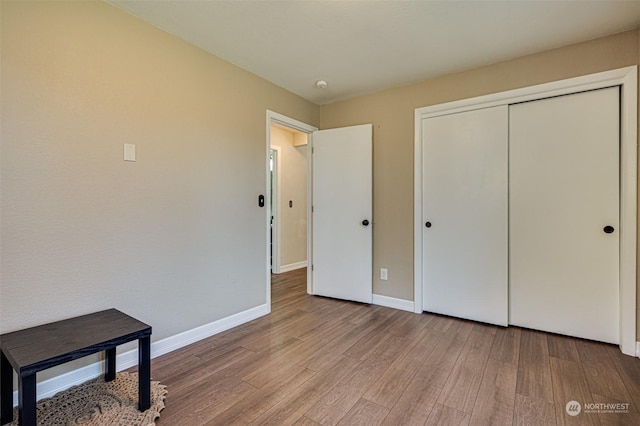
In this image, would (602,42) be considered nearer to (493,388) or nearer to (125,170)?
(493,388)

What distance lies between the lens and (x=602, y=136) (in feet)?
7.69

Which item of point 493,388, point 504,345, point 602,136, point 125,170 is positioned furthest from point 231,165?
point 602,136

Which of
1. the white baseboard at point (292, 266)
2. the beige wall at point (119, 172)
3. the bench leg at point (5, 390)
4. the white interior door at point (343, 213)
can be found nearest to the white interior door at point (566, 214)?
the white interior door at point (343, 213)

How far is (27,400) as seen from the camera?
125cm

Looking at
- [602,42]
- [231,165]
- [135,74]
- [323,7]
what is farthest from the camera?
[231,165]

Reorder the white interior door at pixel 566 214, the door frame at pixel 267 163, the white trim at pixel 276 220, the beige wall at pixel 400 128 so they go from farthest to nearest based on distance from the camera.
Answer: the white trim at pixel 276 220 → the door frame at pixel 267 163 → the beige wall at pixel 400 128 → the white interior door at pixel 566 214

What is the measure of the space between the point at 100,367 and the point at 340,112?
3.28 m

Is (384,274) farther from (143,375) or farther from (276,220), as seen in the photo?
(143,375)

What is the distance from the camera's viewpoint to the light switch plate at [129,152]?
2.03 meters

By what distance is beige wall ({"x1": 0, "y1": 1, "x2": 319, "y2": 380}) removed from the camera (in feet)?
5.33

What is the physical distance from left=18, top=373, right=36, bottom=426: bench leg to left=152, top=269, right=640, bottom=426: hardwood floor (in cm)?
52

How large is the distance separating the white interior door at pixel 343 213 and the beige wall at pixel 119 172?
3.33 ft

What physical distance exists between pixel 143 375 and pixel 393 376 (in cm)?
146

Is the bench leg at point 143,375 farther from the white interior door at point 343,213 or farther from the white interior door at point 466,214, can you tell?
the white interior door at point 466,214
